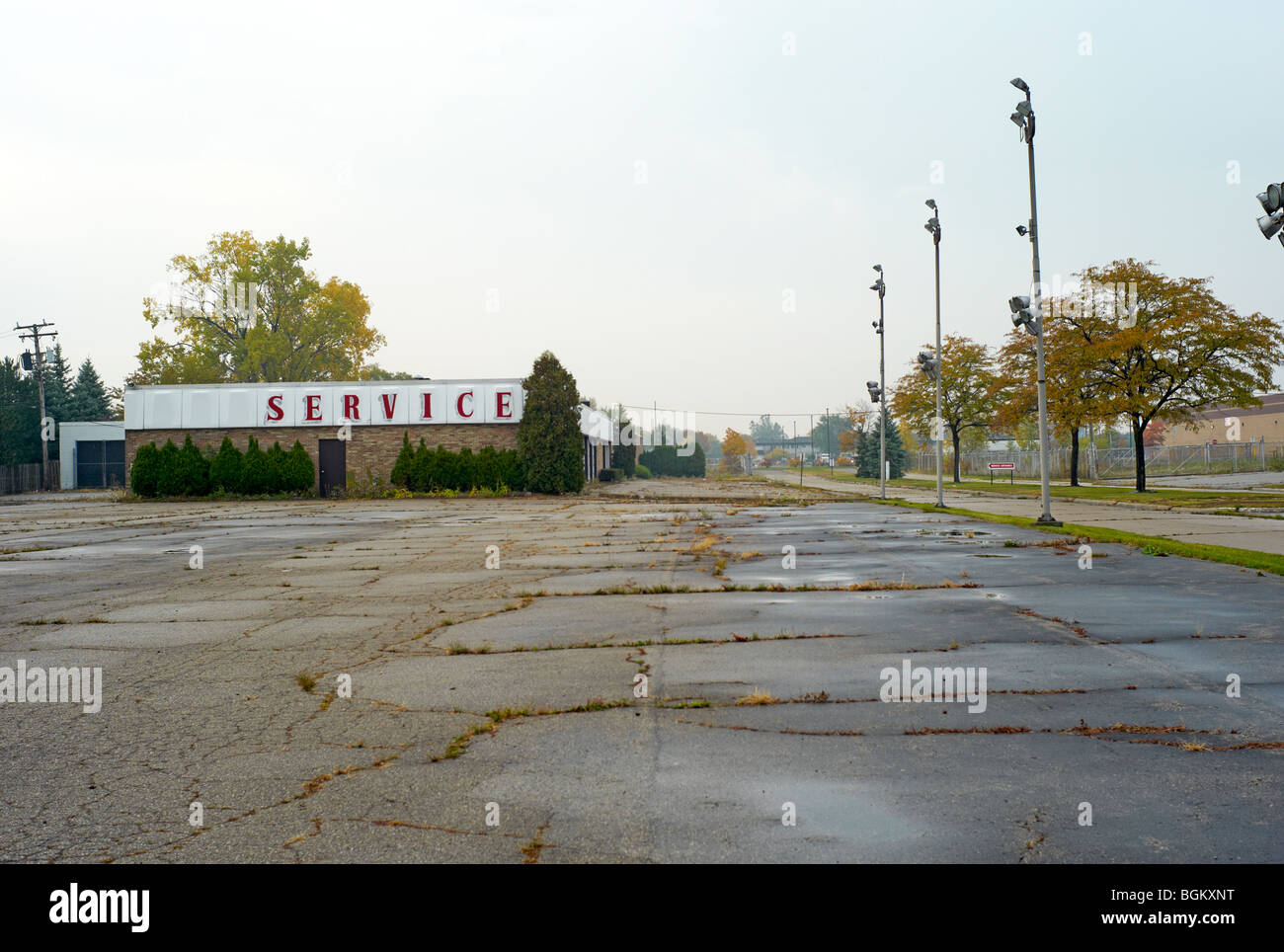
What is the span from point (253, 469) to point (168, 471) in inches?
134

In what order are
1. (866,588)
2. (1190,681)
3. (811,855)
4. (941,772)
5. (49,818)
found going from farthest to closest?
(866,588)
(1190,681)
(941,772)
(49,818)
(811,855)

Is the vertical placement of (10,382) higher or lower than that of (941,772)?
higher

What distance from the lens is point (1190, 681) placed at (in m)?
6.39

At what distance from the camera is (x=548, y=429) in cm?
4062

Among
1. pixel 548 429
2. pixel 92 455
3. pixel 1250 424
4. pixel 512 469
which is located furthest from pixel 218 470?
pixel 1250 424

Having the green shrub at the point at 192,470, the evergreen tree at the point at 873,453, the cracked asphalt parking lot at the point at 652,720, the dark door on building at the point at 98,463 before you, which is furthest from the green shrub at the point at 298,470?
the evergreen tree at the point at 873,453

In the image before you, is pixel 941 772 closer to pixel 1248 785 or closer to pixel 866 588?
pixel 1248 785

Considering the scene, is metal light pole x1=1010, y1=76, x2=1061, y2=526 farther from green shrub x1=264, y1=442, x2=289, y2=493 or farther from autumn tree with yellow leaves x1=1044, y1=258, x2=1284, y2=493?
green shrub x1=264, y1=442, x2=289, y2=493

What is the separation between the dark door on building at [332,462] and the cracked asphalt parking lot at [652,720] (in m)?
30.4

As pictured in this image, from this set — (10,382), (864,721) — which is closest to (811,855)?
(864,721)

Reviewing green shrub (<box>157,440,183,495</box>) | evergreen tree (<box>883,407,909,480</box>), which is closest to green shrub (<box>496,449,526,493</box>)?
green shrub (<box>157,440,183,495</box>)

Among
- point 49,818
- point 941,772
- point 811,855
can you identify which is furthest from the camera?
point 941,772

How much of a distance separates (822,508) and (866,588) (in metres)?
19.0

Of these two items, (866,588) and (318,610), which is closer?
(318,610)
